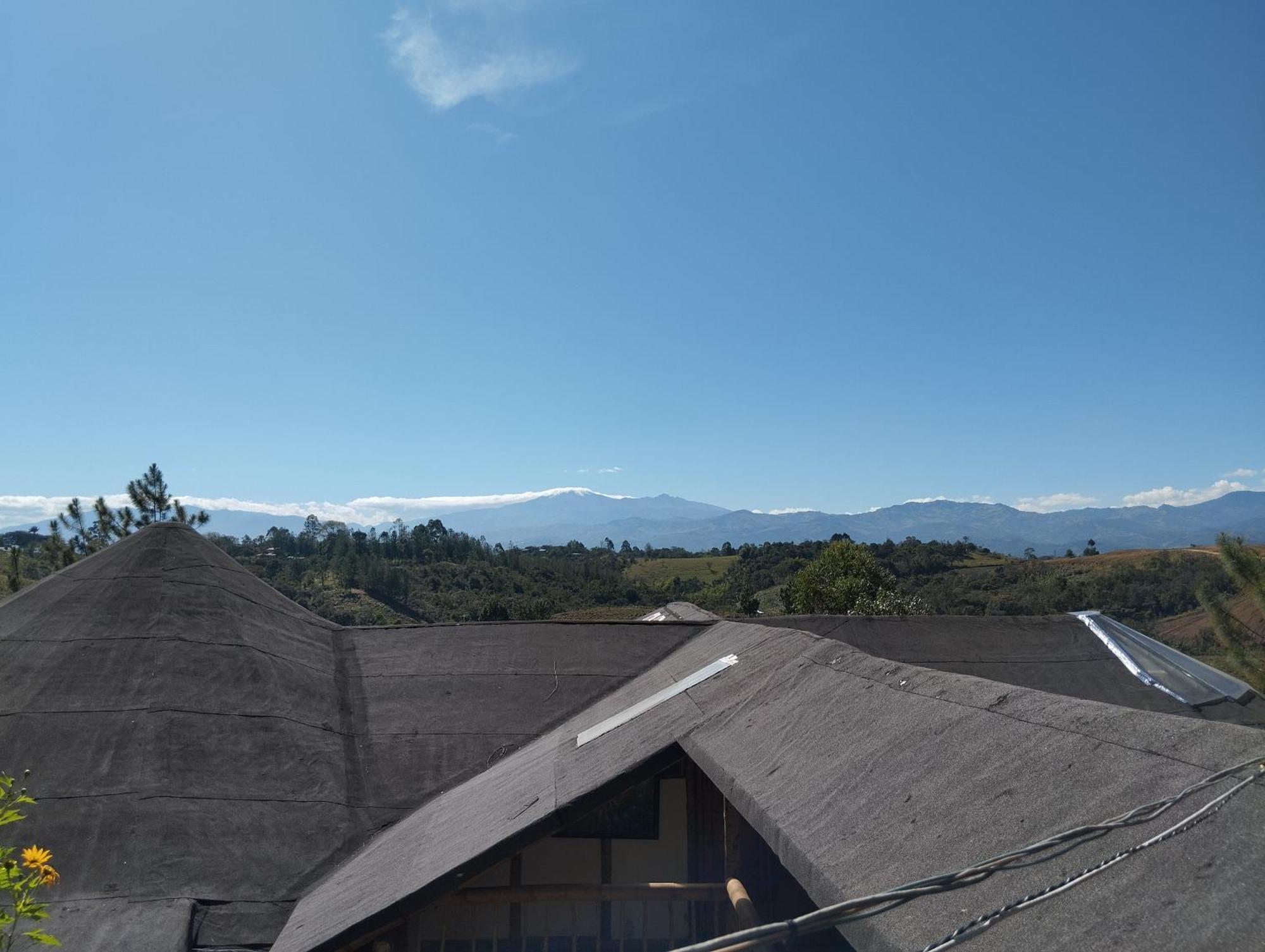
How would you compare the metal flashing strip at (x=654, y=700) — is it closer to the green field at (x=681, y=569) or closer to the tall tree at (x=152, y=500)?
the tall tree at (x=152, y=500)

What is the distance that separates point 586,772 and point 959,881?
418 cm

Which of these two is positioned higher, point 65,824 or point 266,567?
point 266,567

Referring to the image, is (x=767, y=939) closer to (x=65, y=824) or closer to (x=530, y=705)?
(x=65, y=824)

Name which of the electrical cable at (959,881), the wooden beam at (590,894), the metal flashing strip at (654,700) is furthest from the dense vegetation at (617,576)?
the electrical cable at (959,881)

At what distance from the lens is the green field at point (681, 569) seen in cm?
8312

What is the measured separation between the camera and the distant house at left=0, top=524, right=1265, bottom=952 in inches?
112

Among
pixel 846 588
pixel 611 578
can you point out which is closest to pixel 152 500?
pixel 846 588

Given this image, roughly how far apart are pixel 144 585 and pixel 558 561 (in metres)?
93.5

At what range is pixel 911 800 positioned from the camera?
11.9 feet

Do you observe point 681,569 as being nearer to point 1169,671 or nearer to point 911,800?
point 1169,671

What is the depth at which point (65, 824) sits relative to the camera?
717 centimetres

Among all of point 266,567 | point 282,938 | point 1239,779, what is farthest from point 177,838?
point 266,567

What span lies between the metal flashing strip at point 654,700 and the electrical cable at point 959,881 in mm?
4956

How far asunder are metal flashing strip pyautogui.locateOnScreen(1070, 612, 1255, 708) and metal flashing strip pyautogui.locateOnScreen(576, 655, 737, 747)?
6080mm
